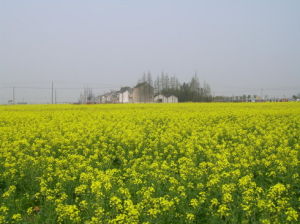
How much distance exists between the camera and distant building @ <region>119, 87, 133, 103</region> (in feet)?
324

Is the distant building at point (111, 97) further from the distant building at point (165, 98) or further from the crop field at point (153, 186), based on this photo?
the crop field at point (153, 186)

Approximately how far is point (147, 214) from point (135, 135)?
689 centimetres

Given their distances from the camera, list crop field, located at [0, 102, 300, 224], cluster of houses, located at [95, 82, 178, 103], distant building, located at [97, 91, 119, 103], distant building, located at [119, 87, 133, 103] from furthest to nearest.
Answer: distant building, located at [97, 91, 119, 103] → distant building, located at [119, 87, 133, 103] → cluster of houses, located at [95, 82, 178, 103] → crop field, located at [0, 102, 300, 224]

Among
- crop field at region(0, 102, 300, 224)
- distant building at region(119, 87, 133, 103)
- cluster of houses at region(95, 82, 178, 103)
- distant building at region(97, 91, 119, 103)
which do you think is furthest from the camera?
distant building at region(97, 91, 119, 103)

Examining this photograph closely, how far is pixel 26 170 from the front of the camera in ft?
25.2

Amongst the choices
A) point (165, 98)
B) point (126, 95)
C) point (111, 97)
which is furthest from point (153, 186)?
point (111, 97)

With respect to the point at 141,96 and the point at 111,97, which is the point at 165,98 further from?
the point at 111,97

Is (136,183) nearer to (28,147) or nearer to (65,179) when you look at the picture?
(65,179)

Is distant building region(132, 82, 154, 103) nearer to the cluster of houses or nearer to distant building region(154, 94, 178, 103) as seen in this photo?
the cluster of houses

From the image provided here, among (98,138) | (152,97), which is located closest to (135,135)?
(98,138)

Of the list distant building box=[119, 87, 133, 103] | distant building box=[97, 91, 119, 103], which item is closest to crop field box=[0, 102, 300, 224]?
distant building box=[119, 87, 133, 103]

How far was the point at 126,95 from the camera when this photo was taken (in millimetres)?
99750

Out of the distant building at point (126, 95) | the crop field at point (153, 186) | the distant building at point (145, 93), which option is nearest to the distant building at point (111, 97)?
the distant building at point (126, 95)

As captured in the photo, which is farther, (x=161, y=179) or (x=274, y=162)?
(x=274, y=162)
